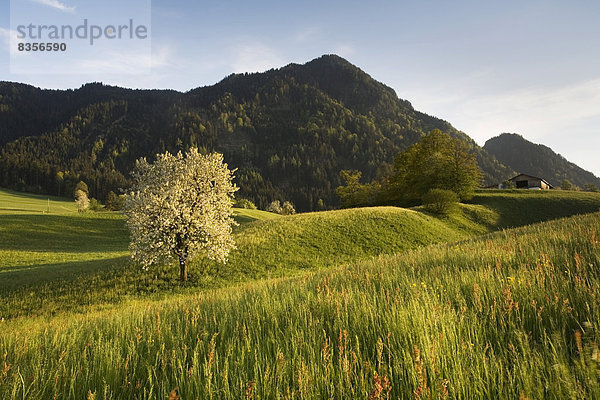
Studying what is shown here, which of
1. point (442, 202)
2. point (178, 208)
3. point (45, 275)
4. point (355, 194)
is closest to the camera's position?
point (178, 208)

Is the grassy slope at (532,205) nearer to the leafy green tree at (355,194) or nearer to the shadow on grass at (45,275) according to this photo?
the leafy green tree at (355,194)

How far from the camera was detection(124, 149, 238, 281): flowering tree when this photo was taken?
1830 centimetres

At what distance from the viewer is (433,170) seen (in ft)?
174

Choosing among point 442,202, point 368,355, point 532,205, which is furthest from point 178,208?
point 532,205

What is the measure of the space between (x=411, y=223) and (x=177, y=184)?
30.3 m

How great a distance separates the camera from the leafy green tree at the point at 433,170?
53.3 m

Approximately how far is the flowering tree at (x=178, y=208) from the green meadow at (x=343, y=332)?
2781mm

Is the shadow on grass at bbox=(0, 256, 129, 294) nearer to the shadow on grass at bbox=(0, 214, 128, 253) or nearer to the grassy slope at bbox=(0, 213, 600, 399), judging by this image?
the shadow on grass at bbox=(0, 214, 128, 253)

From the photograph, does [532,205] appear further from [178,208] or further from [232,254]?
[178,208]

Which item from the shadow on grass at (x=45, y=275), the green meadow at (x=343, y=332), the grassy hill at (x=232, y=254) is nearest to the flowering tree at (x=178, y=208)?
the grassy hill at (x=232, y=254)

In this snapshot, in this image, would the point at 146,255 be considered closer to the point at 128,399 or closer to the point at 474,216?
the point at 128,399

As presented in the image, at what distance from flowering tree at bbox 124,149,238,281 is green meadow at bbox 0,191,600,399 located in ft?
9.13

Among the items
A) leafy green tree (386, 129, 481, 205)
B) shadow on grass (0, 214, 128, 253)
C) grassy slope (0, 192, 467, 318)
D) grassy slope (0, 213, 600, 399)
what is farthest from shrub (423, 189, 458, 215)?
shadow on grass (0, 214, 128, 253)

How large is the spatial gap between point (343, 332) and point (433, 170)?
184ft
